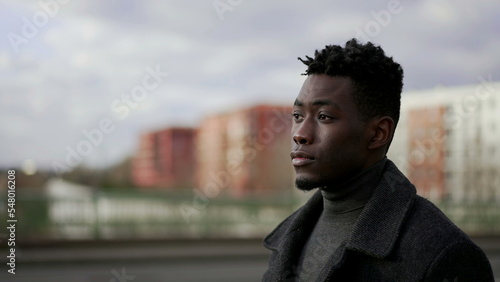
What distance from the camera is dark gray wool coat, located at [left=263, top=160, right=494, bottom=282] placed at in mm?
1382

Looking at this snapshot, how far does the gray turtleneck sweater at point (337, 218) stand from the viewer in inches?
62.9

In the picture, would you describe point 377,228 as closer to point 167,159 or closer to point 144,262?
point 144,262

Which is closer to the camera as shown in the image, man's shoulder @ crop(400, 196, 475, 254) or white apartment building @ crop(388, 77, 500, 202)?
man's shoulder @ crop(400, 196, 475, 254)

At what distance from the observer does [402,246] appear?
4.77ft

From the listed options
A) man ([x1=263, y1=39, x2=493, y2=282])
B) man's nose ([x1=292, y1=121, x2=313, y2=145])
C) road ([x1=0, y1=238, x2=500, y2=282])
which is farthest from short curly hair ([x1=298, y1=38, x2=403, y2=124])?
road ([x1=0, y1=238, x2=500, y2=282])

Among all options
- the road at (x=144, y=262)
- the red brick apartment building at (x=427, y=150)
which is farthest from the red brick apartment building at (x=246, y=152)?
the road at (x=144, y=262)

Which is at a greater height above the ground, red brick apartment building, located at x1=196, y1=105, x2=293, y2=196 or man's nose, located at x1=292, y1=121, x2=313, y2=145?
red brick apartment building, located at x1=196, y1=105, x2=293, y2=196

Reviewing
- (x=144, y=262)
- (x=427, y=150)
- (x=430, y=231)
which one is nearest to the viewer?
(x=430, y=231)

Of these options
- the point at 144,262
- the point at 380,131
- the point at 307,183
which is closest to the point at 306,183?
the point at 307,183

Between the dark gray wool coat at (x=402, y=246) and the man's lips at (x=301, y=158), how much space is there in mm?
183

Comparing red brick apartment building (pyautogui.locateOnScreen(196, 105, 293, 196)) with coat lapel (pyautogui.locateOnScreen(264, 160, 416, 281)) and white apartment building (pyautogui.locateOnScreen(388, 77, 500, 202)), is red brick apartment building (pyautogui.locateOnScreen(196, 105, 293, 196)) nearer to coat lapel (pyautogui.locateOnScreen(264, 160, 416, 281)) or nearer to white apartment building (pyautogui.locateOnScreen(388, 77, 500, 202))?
white apartment building (pyautogui.locateOnScreen(388, 77, 500, 202))

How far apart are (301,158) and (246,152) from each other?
18.9 m

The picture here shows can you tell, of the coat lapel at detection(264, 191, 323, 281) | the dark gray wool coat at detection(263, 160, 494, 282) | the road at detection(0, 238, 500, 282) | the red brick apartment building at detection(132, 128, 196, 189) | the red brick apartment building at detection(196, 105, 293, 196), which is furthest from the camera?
the red brick apartment building at detection(132, 128, 196, 189)

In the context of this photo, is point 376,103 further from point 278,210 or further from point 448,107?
point 448,107
